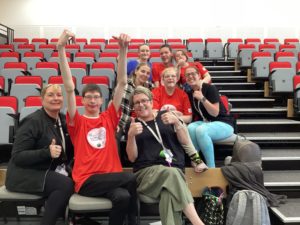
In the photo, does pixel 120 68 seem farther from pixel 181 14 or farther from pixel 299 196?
pixel 181 14

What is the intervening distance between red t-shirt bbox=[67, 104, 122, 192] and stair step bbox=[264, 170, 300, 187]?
1262 mm

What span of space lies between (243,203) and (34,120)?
4.97 ft

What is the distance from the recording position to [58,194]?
207 cm

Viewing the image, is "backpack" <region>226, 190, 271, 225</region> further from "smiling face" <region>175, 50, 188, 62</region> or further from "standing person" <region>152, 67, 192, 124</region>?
"smiling face" <region>175, 50, 188, 62</region>

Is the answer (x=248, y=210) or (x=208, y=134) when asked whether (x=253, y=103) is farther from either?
(x=248, y=210)

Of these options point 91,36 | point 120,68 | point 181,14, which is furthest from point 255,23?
point 120,68

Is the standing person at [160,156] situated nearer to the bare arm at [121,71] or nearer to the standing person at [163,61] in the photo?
the bare arm at [121,71]

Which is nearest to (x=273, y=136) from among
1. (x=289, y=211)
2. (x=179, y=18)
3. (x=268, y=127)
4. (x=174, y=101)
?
(x=268, y=127)

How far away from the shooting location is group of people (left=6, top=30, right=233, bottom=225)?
6.78ft

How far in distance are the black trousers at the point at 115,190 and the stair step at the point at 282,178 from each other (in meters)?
1.14

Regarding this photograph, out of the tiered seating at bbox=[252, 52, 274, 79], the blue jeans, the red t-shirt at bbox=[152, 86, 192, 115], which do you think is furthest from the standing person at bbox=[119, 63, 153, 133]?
the tiered seating at bbox=[252, 52, 274, 79]

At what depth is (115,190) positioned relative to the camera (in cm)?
207

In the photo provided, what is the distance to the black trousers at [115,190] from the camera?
2021 mm

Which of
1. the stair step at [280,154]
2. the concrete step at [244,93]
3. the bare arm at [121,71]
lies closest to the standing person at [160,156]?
the bare arm at [121,71]
